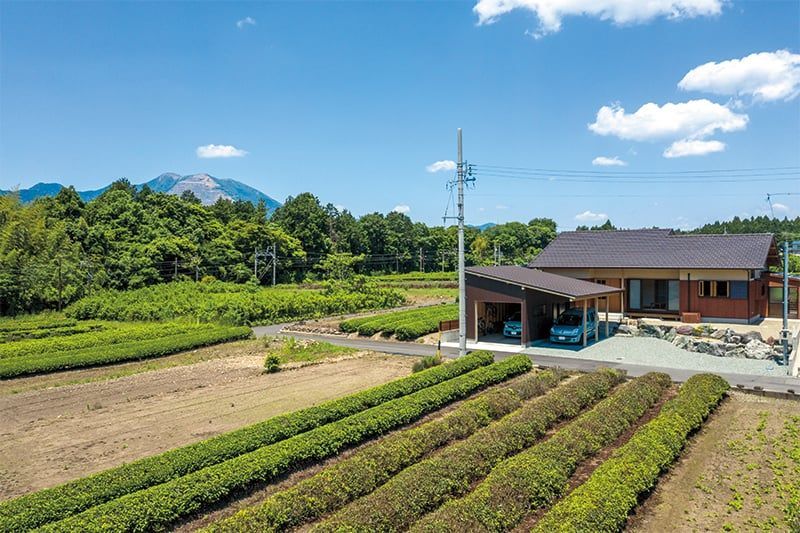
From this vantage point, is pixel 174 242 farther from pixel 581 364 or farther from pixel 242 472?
pixel 242 472

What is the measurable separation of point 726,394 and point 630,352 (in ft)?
20.2

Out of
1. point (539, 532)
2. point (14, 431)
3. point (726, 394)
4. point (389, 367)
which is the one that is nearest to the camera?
point (539, 532)

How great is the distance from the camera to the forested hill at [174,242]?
37.2 metres

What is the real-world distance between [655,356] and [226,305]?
24.0 meters

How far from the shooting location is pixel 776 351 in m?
19.3

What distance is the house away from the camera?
88.6ft

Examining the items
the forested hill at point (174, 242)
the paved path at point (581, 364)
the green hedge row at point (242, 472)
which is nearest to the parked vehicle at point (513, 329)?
the paved path at point (581, 364)

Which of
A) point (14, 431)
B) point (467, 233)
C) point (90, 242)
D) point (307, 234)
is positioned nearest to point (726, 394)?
point (14, 431)

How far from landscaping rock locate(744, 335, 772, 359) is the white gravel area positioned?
0.34m

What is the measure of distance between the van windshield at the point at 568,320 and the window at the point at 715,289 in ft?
31.3

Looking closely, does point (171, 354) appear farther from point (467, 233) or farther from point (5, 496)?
point (467, 233)

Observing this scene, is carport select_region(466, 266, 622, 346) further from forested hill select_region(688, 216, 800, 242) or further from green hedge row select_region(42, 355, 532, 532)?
forested hill select_region(688, 216, 800, 242)

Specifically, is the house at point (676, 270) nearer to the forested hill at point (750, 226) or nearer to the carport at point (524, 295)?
the carport at point (524, 295)

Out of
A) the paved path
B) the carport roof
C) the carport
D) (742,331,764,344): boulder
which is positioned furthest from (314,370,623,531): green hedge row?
(742,331,764,344): boulder
